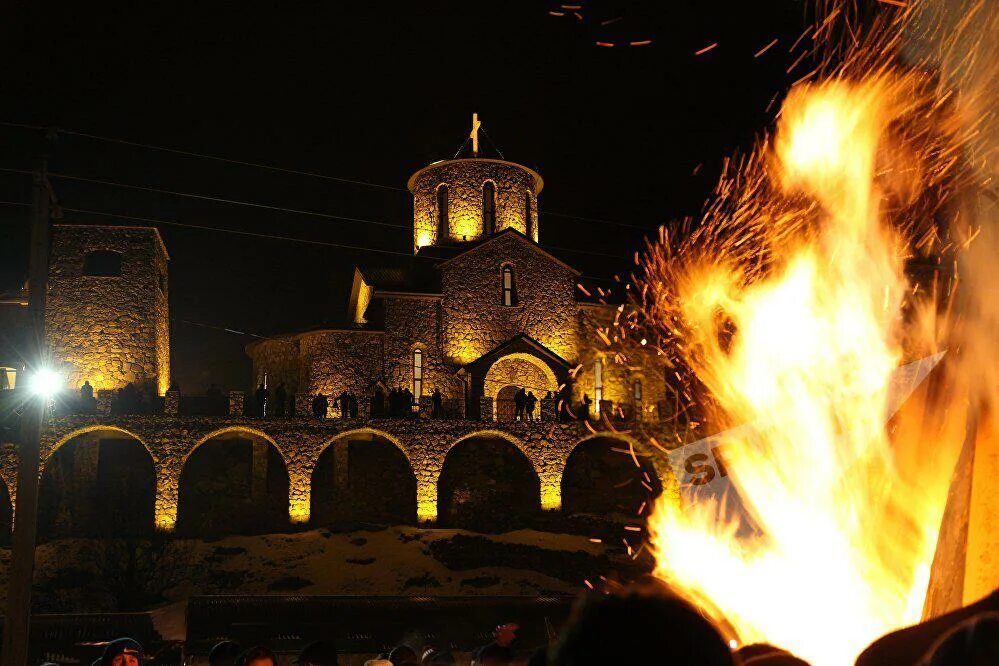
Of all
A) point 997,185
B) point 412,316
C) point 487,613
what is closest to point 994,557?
point 997,185

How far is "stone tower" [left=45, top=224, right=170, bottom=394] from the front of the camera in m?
32.1

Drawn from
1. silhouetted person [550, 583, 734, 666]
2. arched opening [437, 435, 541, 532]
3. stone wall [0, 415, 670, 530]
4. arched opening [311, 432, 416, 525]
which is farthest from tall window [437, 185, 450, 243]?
silhouetted person [550, 583, 734, 666]

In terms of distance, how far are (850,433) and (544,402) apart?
83.4 ft

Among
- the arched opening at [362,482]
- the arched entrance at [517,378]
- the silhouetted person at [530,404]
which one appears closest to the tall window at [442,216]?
the arched entrance at [517,378]

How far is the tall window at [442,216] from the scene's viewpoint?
39031 mm

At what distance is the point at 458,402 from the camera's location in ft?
108

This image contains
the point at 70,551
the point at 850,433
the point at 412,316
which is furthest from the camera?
the point at 412,316

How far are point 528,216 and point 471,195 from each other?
9.92 ft

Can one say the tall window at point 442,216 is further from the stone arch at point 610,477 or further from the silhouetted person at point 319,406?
the stone arch at point 610,477

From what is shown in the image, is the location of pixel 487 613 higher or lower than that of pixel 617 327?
lower

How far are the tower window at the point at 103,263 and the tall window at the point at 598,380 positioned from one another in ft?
65.0

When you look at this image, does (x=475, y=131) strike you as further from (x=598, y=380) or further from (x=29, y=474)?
(x=29, y=474)

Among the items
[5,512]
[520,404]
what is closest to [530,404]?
[520,404]

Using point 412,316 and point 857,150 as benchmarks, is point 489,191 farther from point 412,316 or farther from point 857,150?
point 857,150
